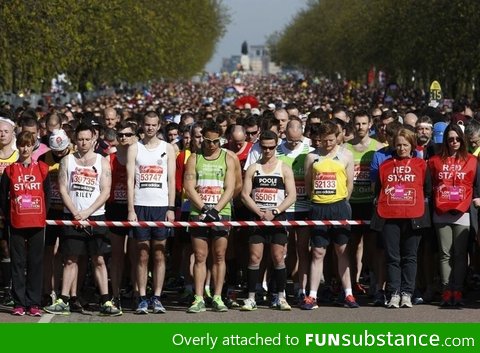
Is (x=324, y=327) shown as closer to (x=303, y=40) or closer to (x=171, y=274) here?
(x=171, y=274)

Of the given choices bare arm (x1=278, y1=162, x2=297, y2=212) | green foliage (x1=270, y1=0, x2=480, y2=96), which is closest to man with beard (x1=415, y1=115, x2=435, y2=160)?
bare arm (x1=278, y1=162, x2=297, y2=212)

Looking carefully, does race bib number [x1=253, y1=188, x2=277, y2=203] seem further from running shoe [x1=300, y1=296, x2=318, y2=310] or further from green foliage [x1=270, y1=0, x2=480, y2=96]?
green foliage [x1=270, y1=0, x2=480, y2=96]

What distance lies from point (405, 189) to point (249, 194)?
4.92 ft

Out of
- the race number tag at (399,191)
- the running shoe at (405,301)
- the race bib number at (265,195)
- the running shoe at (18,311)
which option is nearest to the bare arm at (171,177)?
the race bib number at (265,195)

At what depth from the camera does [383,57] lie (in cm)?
7019

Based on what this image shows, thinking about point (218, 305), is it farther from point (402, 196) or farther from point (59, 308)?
point (402, 196)

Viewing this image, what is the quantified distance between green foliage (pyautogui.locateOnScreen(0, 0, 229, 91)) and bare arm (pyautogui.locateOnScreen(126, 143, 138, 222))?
701 inches

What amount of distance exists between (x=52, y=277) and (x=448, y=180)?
3996mm

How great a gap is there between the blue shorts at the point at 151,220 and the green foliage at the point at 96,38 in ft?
58.9

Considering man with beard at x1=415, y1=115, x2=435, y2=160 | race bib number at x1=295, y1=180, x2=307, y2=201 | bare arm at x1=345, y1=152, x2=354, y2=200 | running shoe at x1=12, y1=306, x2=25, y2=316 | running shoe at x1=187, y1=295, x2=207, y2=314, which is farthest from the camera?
man with beard at x1=415, y1=115, x2=435, y2=160

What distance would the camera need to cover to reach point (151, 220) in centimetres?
1298

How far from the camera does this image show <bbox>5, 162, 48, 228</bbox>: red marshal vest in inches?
498

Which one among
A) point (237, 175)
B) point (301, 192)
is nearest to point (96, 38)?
point (301, 192)

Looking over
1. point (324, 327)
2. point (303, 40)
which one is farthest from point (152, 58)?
point (303, 40)
